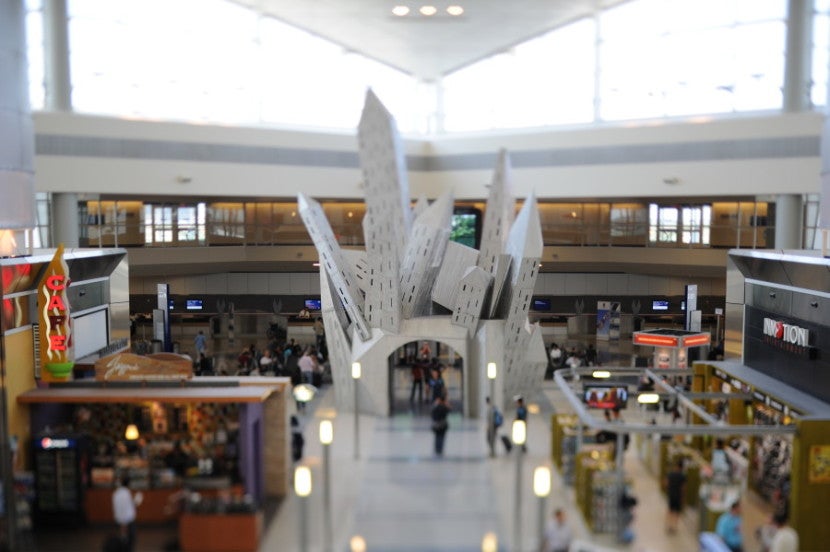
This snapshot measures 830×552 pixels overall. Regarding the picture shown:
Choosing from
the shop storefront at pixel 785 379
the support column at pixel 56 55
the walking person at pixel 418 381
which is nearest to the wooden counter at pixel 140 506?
the shop storefront at pixel 785 379

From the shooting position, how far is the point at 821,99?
93.6 feet

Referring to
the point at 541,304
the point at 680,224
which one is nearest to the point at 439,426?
the point at 541,304

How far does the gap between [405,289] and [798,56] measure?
653 inches

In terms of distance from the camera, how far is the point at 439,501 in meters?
14.1

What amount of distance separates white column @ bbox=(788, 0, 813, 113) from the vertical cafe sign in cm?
2402

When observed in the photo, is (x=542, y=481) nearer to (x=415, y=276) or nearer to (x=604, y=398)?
(x=604, y=398)

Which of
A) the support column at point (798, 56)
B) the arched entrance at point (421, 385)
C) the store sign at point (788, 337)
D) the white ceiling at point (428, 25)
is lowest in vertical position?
the arched entrance at point (421, 385)

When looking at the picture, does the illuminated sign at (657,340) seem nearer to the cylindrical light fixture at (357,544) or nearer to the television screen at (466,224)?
the cylindrical light fixture at (357,544)

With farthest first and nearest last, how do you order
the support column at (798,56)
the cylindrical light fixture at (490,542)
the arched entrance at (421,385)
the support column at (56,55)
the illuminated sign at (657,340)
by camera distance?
the support column at (56,55)
the support column at (798,56)
the illuminated sign at (657,340)
the arched entrance at (421,385)
the cylindrical light fixture at (490,542)

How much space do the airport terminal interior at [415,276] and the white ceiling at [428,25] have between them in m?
0.19

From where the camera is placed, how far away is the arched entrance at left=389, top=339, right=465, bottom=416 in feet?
70.2

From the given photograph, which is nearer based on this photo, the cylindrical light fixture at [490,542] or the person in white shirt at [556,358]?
the cylindrical light fixture at [490,542]

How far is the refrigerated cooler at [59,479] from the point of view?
13.1 m

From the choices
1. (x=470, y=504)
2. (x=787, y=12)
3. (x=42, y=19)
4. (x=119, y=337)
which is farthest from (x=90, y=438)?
(x=787, y=12)
